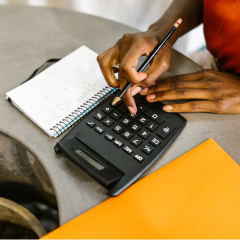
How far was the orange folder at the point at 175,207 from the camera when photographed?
0.37 meters

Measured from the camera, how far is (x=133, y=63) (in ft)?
1.56

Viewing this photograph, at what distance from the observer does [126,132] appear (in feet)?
1.54

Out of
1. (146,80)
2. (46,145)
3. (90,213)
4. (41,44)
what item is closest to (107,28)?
(41,44)

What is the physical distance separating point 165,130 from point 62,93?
0.26 m

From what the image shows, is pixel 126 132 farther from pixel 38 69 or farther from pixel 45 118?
pixel 38 69

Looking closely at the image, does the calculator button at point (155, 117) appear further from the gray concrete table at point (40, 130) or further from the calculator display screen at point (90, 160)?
the calculator display screen at point (90, 160)

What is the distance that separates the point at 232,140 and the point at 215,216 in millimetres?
183

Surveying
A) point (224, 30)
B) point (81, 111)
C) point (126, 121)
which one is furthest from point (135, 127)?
point (224, 30)

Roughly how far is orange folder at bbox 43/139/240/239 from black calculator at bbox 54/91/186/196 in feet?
0.11

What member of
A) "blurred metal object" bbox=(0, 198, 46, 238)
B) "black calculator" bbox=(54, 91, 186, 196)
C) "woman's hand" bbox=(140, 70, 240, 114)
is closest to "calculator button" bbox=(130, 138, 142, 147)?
"black calculator" bbox=(54, 91, 186, 196)

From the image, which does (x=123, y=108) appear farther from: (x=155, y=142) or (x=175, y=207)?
(x=175, y=207)

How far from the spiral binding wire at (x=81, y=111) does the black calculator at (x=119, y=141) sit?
3 centimetres

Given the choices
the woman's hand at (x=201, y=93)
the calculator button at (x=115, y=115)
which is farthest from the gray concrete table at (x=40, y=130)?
the calculator button at (x=115, y=115)

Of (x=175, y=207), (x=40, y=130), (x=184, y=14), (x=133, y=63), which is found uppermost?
(x=184, y=14)
